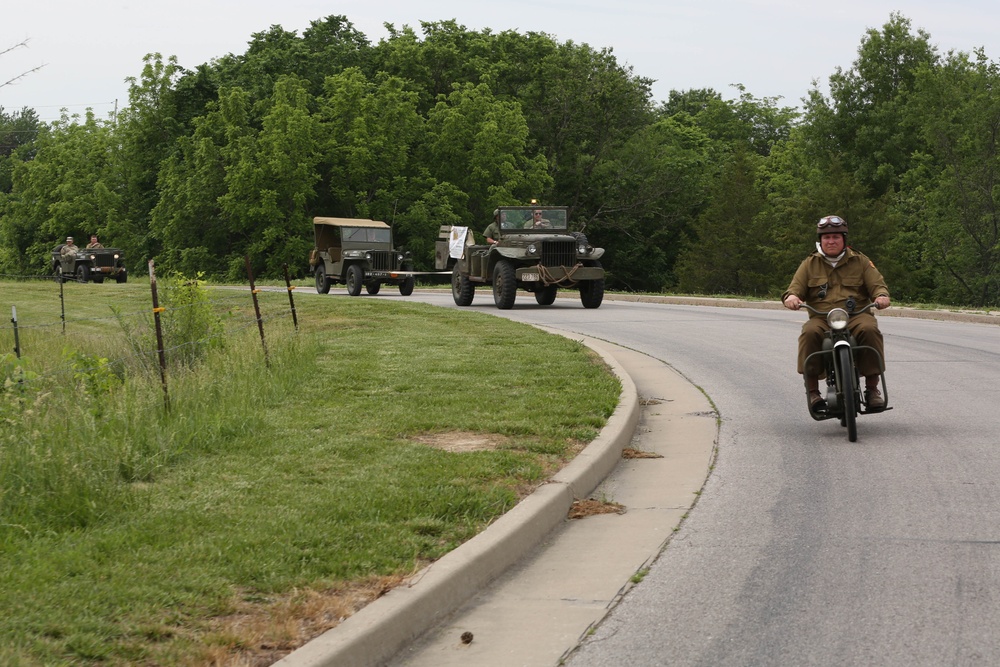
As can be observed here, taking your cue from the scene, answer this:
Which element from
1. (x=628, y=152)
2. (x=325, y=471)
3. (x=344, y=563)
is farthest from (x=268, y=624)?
(x=628, y=152)

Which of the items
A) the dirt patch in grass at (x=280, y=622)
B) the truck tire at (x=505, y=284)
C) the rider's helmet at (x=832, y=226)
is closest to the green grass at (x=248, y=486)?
the dirt patch in grass at (x=280, y=622)

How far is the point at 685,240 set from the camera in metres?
72.6

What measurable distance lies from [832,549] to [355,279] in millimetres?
28683

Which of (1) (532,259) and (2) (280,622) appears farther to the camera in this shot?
(1) (532,259)

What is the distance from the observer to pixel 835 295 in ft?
32.4

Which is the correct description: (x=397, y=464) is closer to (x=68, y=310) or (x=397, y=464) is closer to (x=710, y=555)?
(x=710, y=555)

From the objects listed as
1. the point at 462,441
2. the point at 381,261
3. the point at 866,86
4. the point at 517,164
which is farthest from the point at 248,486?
the point at 866,86

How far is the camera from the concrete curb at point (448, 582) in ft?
14.4

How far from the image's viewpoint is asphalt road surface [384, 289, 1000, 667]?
15.5 ft

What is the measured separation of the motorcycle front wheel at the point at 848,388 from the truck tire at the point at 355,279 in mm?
25252

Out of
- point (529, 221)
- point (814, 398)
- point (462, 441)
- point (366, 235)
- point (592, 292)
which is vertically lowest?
Answer: point (462, 441)

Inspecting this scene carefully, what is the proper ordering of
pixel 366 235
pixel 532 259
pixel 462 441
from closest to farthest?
pixel 462 441 → pixel 532 259 → pixel 366 235

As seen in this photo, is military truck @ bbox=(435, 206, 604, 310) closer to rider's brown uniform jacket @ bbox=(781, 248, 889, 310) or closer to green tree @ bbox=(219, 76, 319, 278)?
rider's brown uniform jacket @ bbox=(781, 248, 889, 310)

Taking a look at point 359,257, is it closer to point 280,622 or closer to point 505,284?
point 505,284
